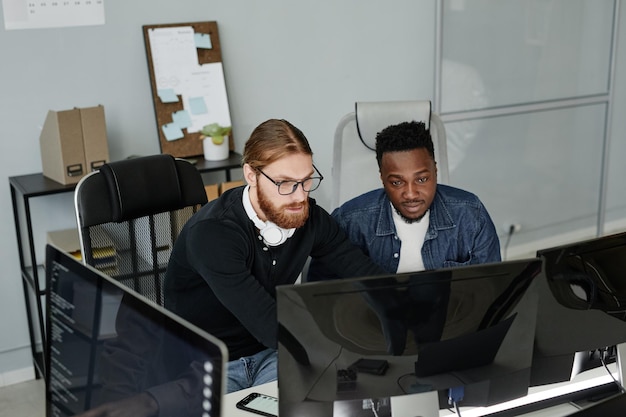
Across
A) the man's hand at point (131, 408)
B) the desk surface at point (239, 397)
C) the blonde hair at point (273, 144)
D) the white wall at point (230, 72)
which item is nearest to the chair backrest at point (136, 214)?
the blonde hair at point (273, 144)

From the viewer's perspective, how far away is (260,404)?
1.59 meters

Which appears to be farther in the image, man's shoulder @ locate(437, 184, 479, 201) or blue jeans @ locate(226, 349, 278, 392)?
man's shoulder @ locate(437, 184, 479, 201)

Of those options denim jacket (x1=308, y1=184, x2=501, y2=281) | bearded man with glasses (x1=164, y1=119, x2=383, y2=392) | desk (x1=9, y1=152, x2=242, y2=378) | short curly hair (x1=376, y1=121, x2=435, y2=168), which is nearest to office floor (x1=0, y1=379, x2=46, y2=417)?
desk (x1=9, y1=152, x2=242, y2=378)

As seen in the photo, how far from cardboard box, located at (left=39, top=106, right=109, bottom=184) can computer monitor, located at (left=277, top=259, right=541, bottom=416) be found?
5.98 ft

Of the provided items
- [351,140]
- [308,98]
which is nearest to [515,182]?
[308,98]

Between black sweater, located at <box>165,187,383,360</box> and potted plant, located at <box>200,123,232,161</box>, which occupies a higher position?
potted plant, located at <box>200,123,232,161</box>

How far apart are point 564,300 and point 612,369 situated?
37cm

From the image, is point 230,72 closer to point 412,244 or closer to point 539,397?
point 412,244

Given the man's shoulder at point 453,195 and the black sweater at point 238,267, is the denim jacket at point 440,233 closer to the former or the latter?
the man's shoulder at point 453,195

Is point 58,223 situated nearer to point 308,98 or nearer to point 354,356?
point 308,98

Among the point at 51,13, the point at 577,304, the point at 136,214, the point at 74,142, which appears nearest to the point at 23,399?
the point at 74,142

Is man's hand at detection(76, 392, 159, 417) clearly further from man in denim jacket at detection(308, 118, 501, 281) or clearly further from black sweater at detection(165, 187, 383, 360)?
man in denim jacket at detection(308, 118, 501, 281)

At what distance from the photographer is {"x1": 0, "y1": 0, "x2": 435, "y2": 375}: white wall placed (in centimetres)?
296

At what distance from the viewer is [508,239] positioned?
4340 millimetres
